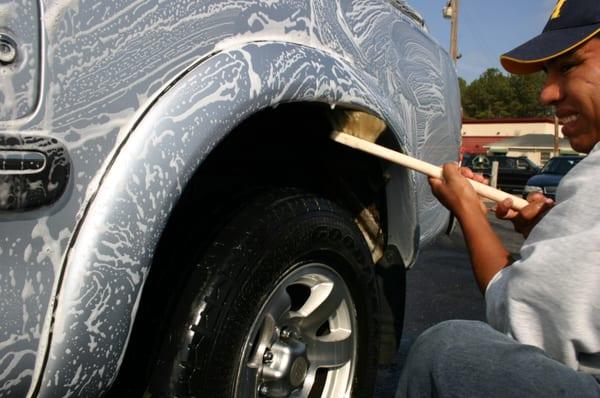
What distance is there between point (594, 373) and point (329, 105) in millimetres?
967

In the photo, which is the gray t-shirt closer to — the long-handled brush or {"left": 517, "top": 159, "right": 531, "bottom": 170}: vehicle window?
the long-handled brush

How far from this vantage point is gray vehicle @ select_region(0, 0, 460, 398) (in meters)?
1.09

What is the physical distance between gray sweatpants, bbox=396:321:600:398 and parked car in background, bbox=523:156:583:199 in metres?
11.8

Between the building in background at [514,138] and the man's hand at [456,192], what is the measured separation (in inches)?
1762

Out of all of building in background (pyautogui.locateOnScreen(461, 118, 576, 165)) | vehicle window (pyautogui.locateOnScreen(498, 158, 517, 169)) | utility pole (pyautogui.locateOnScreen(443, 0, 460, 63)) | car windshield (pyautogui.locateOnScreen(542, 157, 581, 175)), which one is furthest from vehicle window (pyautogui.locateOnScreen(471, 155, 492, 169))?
building in background (pyautogui.locateOnScreen(461, 118, 576, 165))

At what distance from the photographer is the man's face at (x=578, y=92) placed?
4.62 ft

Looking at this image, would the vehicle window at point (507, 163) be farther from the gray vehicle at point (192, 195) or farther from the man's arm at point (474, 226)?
the man's arm at point (474, 226)

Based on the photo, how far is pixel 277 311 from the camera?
1.67 meters

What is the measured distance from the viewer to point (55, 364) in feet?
3.68

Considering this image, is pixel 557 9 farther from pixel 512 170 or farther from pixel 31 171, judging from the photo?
pixel 512 170

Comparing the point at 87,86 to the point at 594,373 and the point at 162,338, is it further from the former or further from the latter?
the point at 594,373

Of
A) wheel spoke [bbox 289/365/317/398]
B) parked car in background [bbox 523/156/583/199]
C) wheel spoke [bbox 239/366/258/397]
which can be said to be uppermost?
parked car in background [bbox 523/156/583/199]

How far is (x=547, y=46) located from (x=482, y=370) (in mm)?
781

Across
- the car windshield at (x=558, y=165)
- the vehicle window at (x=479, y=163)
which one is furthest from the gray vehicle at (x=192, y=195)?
the vehicle window at (x=479, y=163)
